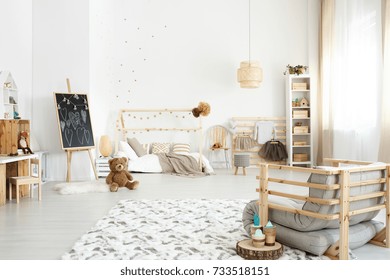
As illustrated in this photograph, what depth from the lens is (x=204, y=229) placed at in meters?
3.30

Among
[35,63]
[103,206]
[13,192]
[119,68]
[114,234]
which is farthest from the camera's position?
[119,68]

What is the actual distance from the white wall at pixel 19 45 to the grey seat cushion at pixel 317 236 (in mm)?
4386

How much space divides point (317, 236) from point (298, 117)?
18.7ft

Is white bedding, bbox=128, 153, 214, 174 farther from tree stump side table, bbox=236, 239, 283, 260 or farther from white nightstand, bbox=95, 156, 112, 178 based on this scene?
tree stump side table, bbox=236, 239, 283, 260

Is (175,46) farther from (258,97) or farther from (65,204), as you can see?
(65,204)

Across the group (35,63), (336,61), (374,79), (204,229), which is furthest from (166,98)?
(204,229)

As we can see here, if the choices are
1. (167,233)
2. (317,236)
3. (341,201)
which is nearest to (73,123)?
(167,233)

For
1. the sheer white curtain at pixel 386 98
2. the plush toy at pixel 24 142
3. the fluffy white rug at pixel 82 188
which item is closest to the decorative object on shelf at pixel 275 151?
the sheer white curtain at pixel 386 98

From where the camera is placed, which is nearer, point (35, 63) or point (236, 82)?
point (35, 63)

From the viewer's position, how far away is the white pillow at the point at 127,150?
24.5ft

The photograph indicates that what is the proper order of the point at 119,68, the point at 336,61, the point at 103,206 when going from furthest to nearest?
the point at 119,68 < the point at 336,61 < the point at 103,206

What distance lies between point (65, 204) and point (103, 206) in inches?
19.6

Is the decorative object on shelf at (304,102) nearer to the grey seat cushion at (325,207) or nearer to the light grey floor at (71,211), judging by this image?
the light grey floor at (71,211)

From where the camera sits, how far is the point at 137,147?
7832 millimetres
